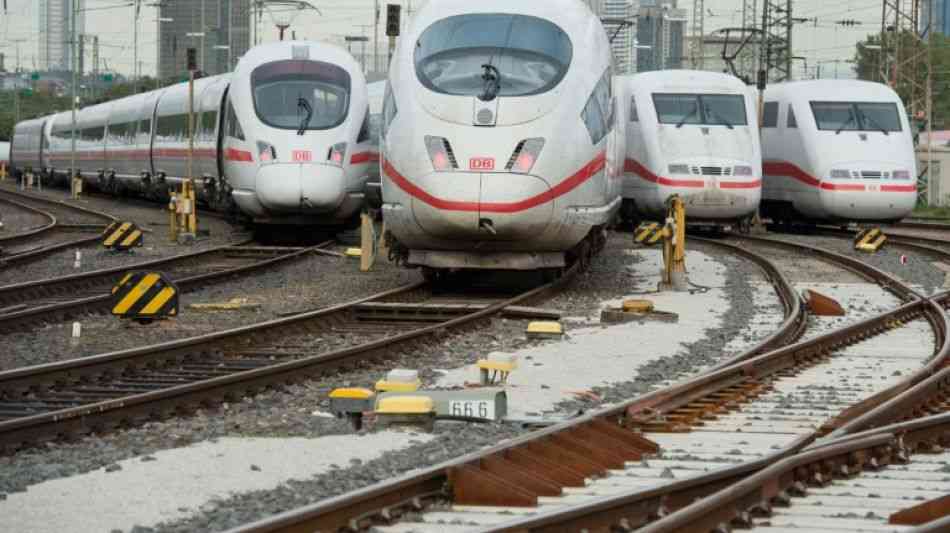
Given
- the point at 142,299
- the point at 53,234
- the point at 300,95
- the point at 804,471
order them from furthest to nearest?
the point at 53,234 → the point at 300,95 → the point at 142,299 → the point at 804,471

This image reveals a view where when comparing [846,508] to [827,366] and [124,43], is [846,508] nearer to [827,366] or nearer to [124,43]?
[827,366]

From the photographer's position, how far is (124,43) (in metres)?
125

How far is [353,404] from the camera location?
9.46 m

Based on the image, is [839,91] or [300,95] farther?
[839,91]

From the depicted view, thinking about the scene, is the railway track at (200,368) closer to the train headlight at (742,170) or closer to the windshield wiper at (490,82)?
the windshield wiper at (490,82)

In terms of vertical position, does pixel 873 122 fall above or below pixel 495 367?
above

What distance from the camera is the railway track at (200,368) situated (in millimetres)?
9508

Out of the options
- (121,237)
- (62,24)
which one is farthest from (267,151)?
(62,24)

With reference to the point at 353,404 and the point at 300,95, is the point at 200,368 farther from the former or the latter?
the point at 300,95

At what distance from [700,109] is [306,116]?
27.8ft

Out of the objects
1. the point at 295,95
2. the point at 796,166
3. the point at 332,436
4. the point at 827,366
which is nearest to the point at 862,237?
the point at 796,166

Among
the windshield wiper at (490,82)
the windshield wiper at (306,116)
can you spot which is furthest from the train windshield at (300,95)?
the windshield wiper at (490,82)

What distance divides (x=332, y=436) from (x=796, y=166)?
2727 centimetres

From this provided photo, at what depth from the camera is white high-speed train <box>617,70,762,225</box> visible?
103 feet
